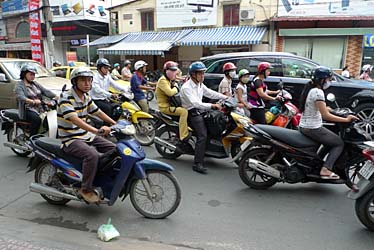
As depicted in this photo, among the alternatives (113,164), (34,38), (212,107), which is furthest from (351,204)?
(34,38)

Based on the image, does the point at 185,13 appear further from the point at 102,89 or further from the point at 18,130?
the point at 18,130

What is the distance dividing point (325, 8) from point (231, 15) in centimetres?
447

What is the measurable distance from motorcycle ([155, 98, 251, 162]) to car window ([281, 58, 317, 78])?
9.96 ft

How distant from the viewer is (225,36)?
49.9 ft

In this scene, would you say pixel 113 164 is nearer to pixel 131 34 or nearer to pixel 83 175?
pixel 83 175

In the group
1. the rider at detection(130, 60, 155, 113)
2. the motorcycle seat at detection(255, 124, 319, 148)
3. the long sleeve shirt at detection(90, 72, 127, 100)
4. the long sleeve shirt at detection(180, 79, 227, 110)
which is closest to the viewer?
the motorcycle seat at detection(255, 124, 319, 148)

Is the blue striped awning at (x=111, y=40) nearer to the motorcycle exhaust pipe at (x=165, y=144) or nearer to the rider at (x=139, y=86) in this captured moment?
the rider at (x=139, y=86)

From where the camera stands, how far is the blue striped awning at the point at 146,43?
16.2 metres

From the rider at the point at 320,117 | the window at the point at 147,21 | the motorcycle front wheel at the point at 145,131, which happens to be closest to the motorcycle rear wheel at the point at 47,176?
the motorcycle front wheel at the point at 145,131

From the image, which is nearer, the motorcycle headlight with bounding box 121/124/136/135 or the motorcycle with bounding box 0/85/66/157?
the motorcycle headlight with bounding box 121/124/136/135

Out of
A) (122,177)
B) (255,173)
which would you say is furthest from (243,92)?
(122,177)

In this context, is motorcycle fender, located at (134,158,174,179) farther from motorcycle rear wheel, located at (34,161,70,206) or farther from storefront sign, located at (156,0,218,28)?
storefront sign, located at (156,0,218,28)

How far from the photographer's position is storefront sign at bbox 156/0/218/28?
53.0 ft

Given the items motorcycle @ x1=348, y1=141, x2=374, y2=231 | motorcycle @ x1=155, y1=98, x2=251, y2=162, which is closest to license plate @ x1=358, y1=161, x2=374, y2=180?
motorcycle @ x1=348, y1=141, x2=374, y2=231
